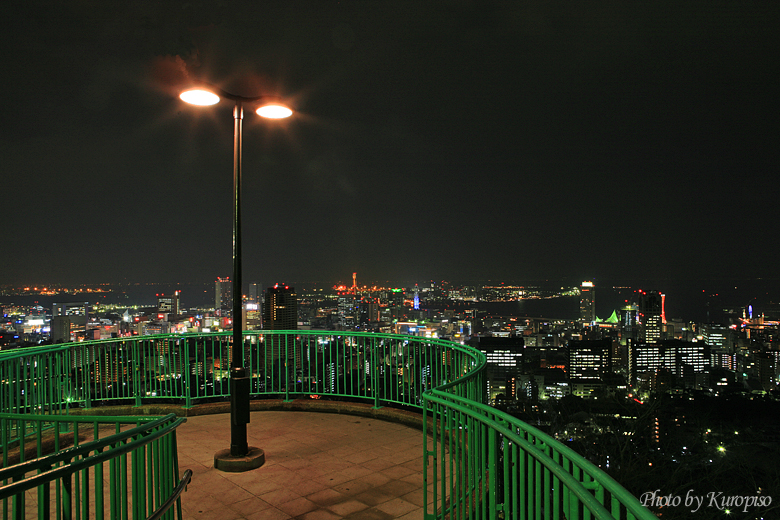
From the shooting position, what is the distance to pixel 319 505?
499cm

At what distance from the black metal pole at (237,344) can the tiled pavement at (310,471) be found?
1.49 feet

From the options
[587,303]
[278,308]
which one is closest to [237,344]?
[278,308]

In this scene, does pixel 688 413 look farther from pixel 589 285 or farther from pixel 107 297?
pixel 589 285

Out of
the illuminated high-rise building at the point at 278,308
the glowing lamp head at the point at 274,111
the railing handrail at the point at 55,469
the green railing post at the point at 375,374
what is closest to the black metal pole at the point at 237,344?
the glowing lamp head at the point at 274,111

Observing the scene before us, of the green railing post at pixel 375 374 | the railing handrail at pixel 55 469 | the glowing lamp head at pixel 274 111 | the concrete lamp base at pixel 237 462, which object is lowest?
the concrete lamp base at pixel 237 462

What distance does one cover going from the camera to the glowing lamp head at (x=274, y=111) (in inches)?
247

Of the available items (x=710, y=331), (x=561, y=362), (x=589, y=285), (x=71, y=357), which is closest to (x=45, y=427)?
(x=71, y=357)

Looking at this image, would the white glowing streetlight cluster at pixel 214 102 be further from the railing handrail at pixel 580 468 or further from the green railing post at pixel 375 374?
the railing handrail at pixel 580 468

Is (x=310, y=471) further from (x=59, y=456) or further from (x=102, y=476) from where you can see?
(x=59, y=456)

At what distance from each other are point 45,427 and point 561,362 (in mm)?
53422

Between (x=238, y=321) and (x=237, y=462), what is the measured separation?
171cm

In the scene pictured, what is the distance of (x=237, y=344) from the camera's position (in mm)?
6273

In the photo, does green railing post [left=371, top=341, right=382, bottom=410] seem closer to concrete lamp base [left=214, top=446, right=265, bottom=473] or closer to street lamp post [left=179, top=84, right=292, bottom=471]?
street lamp post [left=179, top=84, right=292, bottom=471]

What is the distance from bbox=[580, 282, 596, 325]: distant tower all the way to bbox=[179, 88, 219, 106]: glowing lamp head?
122174mm
